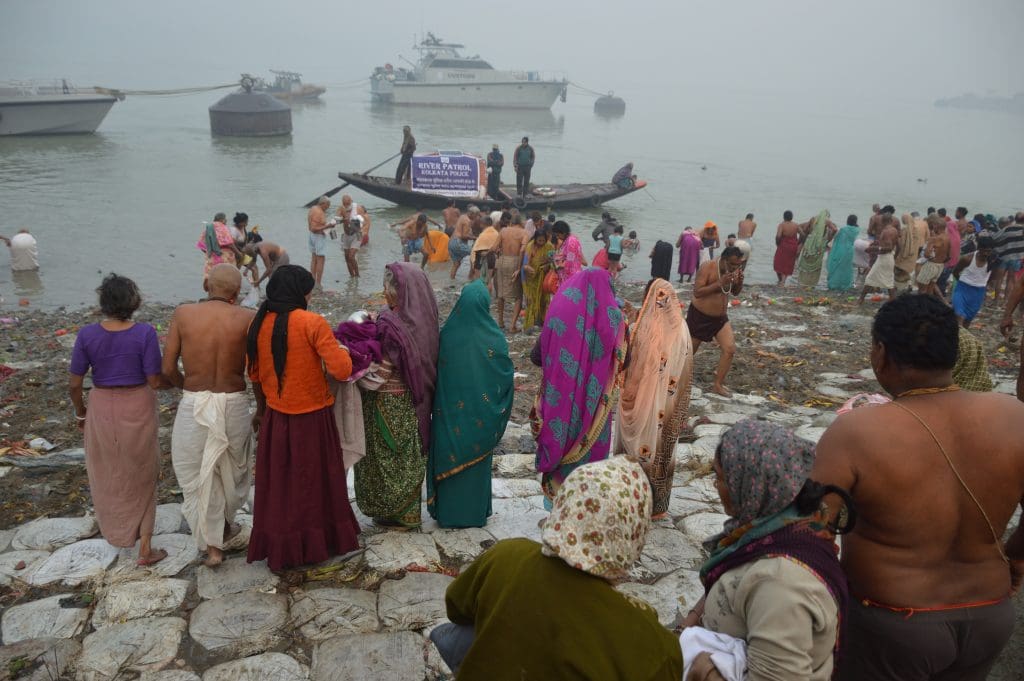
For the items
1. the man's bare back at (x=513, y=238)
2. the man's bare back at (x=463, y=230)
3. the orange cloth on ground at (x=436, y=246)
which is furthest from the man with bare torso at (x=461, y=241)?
the man's bare back at (x=513, y=238)

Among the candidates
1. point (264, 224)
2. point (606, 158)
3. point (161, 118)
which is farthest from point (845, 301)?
point (161, 118)

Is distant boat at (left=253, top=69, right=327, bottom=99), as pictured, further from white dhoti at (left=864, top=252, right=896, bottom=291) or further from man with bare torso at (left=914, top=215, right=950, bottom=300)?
man with bare torso at (left=914, top=215, right=950, bottom=300)

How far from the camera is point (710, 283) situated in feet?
20.4

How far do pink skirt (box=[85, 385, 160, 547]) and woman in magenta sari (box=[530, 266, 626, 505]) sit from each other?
2017 millimetres

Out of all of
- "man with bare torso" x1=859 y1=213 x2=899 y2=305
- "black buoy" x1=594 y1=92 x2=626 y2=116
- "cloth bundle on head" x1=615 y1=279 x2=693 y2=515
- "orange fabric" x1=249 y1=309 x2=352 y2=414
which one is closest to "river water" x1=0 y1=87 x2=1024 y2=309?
"man with bare torso" x1=859 y1=213 x2=899 y2=305

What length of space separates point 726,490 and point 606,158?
124 feet

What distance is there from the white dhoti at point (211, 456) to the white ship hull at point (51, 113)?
3275 cm

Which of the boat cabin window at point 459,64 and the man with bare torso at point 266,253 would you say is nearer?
the man with bare torso at point 266,253

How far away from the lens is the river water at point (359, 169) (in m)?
15.4

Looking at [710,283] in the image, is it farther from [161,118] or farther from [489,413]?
[161,118]

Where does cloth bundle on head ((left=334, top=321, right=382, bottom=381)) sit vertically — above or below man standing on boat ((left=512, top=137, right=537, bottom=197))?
below

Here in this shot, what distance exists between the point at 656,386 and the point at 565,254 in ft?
14.7

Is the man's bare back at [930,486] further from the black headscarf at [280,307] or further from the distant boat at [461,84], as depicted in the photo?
the distant boat at [461,84]

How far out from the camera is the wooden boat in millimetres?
18688
